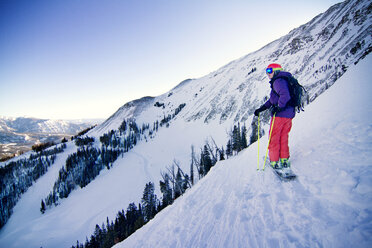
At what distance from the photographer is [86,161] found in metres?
137

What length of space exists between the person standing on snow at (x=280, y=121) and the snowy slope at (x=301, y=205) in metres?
0.70

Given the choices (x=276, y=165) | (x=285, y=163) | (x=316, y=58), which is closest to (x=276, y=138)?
(x=285, y=163)

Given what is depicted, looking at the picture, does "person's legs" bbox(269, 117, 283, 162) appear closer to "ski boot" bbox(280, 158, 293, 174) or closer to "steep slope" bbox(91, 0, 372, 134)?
"ski boot" bbox(280, 158, 293, 174)

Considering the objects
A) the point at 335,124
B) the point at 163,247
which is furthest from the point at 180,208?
the point at 335,124

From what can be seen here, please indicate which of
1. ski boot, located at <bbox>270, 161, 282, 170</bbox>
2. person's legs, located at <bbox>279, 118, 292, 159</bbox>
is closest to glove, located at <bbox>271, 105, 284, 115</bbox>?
person's legs, located at <bbox>279, 118, 292, 159</bbox>

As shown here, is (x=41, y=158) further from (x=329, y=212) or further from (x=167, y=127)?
(x=329, y=212)

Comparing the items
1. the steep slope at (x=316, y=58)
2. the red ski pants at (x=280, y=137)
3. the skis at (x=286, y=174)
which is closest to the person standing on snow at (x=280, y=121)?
the red ski pants at (x=280, y=137)

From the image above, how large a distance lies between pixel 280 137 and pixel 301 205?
2.67 metres

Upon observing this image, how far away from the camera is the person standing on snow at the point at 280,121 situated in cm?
557

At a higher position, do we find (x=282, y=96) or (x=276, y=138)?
(x=282, y=96)

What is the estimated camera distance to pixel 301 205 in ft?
12.8

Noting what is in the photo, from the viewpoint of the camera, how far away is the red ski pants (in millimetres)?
5773

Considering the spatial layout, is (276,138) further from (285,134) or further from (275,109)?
(275,109)

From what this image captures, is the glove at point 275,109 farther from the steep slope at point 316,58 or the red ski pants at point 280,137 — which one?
the steep slope at point 316,58
